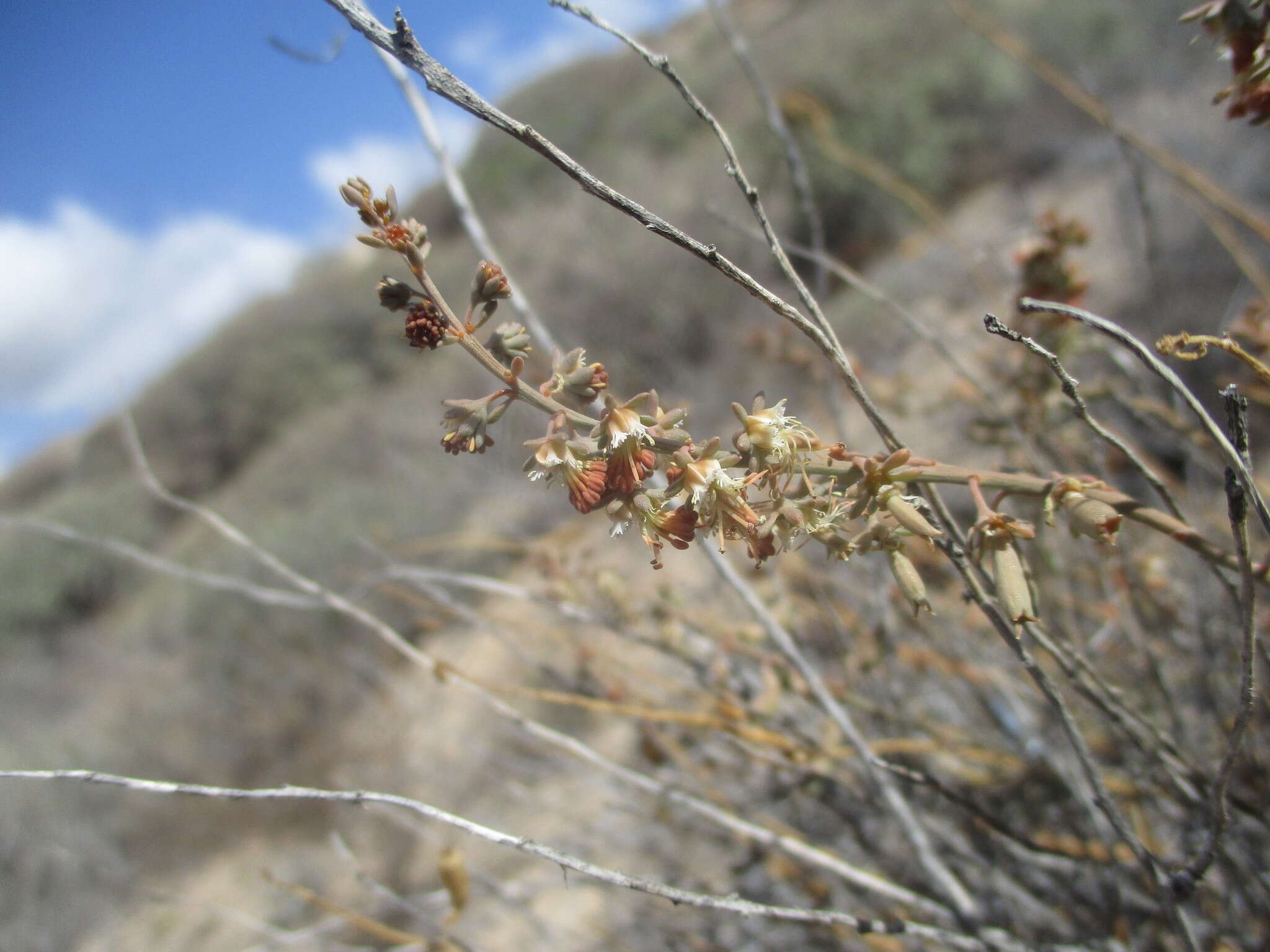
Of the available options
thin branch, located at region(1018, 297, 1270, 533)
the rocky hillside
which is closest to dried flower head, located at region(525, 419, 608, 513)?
thin branch, located at region(1018, 297, 1270, 533)

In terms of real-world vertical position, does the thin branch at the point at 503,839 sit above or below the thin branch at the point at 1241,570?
below

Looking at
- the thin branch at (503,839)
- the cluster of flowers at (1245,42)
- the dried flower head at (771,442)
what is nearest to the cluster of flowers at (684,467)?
the dried flower head at (771,442)

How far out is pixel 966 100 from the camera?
9.02 m

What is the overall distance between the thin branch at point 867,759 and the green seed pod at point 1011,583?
261 millimetres

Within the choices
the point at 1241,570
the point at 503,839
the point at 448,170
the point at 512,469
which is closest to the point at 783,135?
the point at 448,170

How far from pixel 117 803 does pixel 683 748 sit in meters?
5.80

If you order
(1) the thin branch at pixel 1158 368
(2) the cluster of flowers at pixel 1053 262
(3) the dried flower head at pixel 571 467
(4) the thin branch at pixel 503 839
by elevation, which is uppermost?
(2) the cluster of flowers at pixel 1053 262

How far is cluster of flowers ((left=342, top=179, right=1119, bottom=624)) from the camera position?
0.56 m

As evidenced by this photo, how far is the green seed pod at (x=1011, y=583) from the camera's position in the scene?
0.54 m

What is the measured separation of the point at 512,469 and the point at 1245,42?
5035 mm

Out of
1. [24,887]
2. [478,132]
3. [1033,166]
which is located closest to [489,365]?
[24,887]

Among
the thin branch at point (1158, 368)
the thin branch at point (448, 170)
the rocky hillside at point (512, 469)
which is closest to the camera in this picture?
the thin branch at point (1158, 368)

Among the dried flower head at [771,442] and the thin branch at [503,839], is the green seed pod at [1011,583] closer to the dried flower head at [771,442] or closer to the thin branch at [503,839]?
the dried flower head at [771,442]

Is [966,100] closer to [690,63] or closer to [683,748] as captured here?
[690,63]
